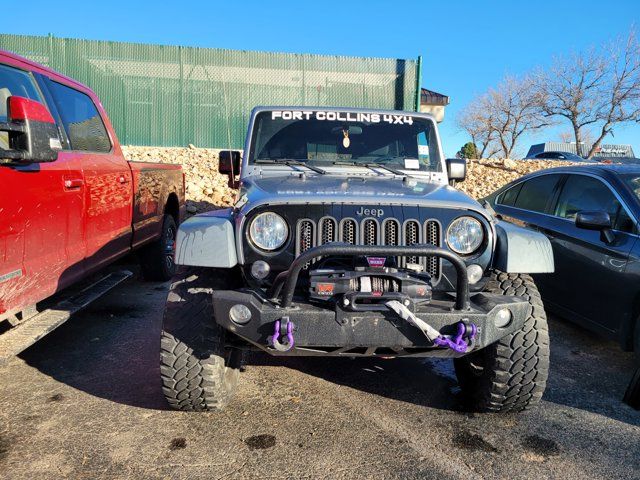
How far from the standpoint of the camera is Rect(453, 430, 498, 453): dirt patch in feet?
8.70

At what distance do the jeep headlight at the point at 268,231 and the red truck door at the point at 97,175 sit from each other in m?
1.71

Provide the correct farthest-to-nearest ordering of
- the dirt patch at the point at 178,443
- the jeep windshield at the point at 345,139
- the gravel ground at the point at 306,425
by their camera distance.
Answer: the jeep windshield at the point at 345,139
the dirt patch at the point at 178,443
the gravel ground at the point at 306,425

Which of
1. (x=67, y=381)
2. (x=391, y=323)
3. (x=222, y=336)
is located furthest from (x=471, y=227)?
(x=67, y=381)

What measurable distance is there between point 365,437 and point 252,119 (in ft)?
8.56

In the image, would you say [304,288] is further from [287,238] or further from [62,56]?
[62,56]

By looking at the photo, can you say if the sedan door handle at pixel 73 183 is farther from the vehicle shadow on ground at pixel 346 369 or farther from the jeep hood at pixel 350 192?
the vehicle shadow on ground at pixel 346 369

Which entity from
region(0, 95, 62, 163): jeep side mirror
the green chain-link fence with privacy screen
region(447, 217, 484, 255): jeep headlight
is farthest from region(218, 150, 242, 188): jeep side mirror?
the green chain-link fence with privacy screen

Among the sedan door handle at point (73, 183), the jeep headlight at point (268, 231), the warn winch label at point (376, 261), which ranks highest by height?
the sedan door handle at point (73, 183)

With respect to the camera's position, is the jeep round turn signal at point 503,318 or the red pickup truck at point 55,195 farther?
the red pickup truck at point 55,195

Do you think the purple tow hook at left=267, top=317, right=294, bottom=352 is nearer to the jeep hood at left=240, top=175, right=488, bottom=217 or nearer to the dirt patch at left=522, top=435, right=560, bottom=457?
the jeep hood at left=240, top=175, right=488, bottom=217

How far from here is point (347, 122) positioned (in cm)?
418

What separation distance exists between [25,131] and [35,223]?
66 centimetres

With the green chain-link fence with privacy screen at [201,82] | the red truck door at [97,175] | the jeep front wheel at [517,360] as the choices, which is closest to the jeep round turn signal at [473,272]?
the jeep front wheel at [517,360]

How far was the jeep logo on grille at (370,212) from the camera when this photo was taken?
2.69m
